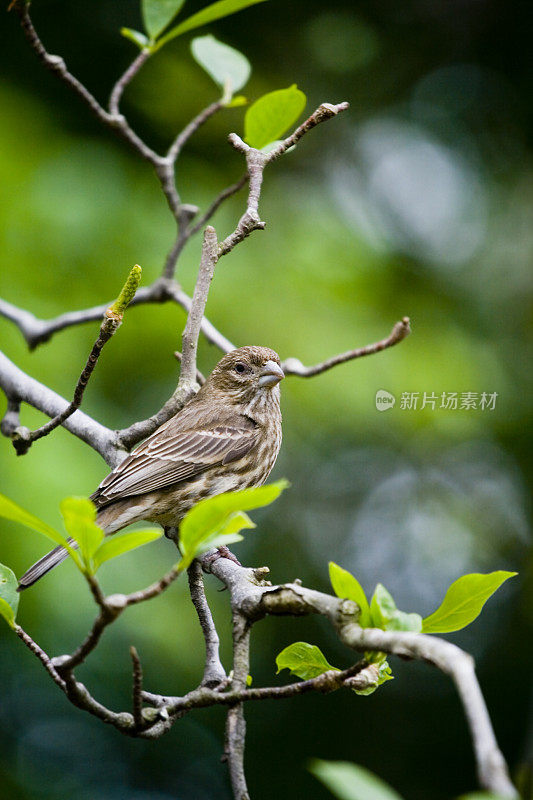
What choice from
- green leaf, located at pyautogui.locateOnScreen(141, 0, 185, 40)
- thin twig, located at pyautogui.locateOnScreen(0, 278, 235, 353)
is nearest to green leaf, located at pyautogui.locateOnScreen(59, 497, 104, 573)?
green leaf, located at pyautogui.locateOnScreen(141, 0, 185, 40)

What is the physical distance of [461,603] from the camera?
1.77m

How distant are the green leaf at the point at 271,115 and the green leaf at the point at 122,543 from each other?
160cm

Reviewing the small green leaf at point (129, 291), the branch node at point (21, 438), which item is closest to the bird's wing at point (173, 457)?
the branch node at point (21, 438)

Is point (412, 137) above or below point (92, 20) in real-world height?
below

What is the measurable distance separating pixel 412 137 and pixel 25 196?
2903 mm

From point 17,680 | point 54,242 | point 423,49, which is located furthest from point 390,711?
point 423,49

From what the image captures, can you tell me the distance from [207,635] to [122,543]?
881 mm

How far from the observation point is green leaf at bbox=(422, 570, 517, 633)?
1.75 metres

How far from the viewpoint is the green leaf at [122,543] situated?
1.50 metres

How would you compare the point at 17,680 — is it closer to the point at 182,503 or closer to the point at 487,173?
the point at 182,503

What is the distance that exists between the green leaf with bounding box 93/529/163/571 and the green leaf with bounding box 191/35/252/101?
206 cm

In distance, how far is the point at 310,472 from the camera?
5.39 meters

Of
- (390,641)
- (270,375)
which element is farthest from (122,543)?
(270,375)

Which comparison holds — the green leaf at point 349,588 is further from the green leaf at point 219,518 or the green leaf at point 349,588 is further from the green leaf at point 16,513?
the green leaf at point 16,513
